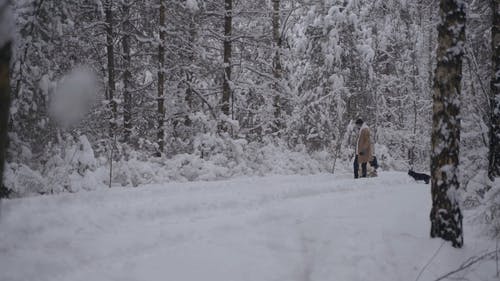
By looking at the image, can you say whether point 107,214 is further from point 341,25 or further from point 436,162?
point 341,25

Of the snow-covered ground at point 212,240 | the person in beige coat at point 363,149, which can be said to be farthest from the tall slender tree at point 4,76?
the person in beige coat at point 363,149

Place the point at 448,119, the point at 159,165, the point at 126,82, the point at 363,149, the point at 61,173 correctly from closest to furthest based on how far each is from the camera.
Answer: the point at 448,119 < the point at 61,173 < the point at 159,165 < the point at 363,149 < the point at 126,82

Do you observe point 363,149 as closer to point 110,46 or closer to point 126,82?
point 126,82

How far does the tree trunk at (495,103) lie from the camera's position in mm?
8117

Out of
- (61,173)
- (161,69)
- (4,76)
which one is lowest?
(61,173)

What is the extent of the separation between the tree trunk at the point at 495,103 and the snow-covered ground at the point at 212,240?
136 cm

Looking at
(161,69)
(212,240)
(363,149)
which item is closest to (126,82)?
(161,69)

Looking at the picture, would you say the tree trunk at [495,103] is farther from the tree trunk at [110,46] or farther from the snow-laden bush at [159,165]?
the tree trunk at [110,46]

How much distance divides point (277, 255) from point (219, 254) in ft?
2.86

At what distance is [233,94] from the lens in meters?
16.3

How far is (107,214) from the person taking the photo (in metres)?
6.63

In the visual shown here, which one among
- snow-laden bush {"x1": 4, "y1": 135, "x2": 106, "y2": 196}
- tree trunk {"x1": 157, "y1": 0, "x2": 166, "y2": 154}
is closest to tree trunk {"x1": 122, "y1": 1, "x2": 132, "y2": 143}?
tree trunk {"x1": 157, "y1": 0, "x2": 166, "y2": 154}

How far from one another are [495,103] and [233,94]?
32.8ft

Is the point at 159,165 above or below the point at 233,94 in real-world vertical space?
below
